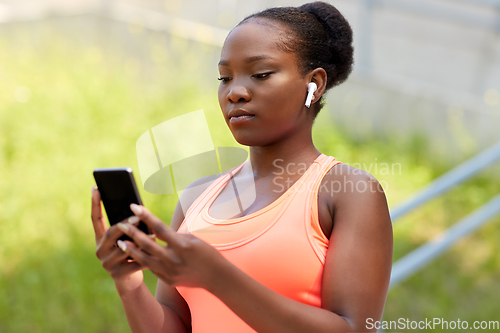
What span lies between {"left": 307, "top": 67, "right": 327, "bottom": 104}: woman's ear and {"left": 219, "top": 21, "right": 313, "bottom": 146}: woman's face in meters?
0.05

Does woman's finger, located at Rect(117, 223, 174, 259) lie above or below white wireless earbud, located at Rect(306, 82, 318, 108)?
below

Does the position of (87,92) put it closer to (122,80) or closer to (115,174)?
(122,80)

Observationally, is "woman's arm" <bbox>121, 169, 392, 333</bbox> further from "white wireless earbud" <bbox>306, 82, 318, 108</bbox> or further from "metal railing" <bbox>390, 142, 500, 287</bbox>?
"metal railing" <bbox>390, 142, 500, 287</bbox>

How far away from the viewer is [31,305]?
153 inches

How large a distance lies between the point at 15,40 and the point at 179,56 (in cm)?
165

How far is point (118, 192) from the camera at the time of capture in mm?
1205

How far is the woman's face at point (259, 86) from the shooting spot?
1409 millimetres

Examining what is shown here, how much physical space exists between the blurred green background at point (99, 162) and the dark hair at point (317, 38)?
2.60 m

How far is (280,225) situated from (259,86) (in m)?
0.37

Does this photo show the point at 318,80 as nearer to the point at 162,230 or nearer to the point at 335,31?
the point at 335,31

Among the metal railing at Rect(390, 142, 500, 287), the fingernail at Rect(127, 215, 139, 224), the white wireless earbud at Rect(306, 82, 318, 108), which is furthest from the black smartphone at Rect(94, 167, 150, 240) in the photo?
the metal railing at Rect(390, 142, 500, 287)

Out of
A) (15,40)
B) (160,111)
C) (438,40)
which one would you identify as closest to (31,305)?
(160,111)

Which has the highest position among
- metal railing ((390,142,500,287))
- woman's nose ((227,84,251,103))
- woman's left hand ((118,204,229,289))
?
woman's nose ((227,84,251,103))

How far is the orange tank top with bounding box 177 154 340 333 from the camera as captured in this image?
1328 millimetres
